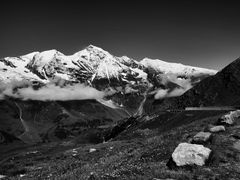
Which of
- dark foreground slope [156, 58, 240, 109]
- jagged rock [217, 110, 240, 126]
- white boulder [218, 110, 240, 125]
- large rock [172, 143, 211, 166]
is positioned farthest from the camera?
dark foreground slope [156, 58, 240, 109]

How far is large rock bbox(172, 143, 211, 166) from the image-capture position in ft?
66.8

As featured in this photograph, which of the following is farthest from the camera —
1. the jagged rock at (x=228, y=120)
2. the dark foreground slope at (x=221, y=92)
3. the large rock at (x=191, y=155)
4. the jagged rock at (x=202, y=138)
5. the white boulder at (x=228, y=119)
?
the dark foreground slope at (x=221, y=92)

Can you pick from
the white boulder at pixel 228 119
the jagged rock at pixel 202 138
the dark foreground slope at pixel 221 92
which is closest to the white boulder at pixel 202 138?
the jagged rock at pixel 202 138

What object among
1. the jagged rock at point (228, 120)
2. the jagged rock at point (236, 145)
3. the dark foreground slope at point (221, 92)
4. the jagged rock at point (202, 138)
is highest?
the dark foreground slope at point (221, 92)

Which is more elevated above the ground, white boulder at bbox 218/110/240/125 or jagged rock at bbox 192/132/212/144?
white boulder at bbox 218/110/240/125

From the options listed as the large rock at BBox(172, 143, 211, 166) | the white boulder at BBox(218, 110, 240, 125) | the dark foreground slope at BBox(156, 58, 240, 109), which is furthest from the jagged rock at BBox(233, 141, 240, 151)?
the dark foreground slope at BBox(156, 58, 240, 109)

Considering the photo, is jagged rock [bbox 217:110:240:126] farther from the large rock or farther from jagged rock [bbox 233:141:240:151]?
the large rock

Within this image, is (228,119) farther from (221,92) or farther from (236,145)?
(221,92)

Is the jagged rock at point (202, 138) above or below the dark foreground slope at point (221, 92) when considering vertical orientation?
below

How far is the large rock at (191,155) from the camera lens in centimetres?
2036

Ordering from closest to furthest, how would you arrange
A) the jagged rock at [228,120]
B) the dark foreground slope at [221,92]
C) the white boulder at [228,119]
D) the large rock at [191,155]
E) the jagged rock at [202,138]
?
the large rock at [191,155]
the jagged rock at [202,138]
the jagged rock at [228,120]
the white boulder at [228,119]
the dark foreground slope at [221,92]

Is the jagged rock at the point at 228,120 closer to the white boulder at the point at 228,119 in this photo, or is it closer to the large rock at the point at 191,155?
the white boulder at the point at 228,119

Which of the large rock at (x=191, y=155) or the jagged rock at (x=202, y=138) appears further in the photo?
the jagged rock at (x=202, y=138)

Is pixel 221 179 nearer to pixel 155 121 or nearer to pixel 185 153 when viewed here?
pixel 185 153
